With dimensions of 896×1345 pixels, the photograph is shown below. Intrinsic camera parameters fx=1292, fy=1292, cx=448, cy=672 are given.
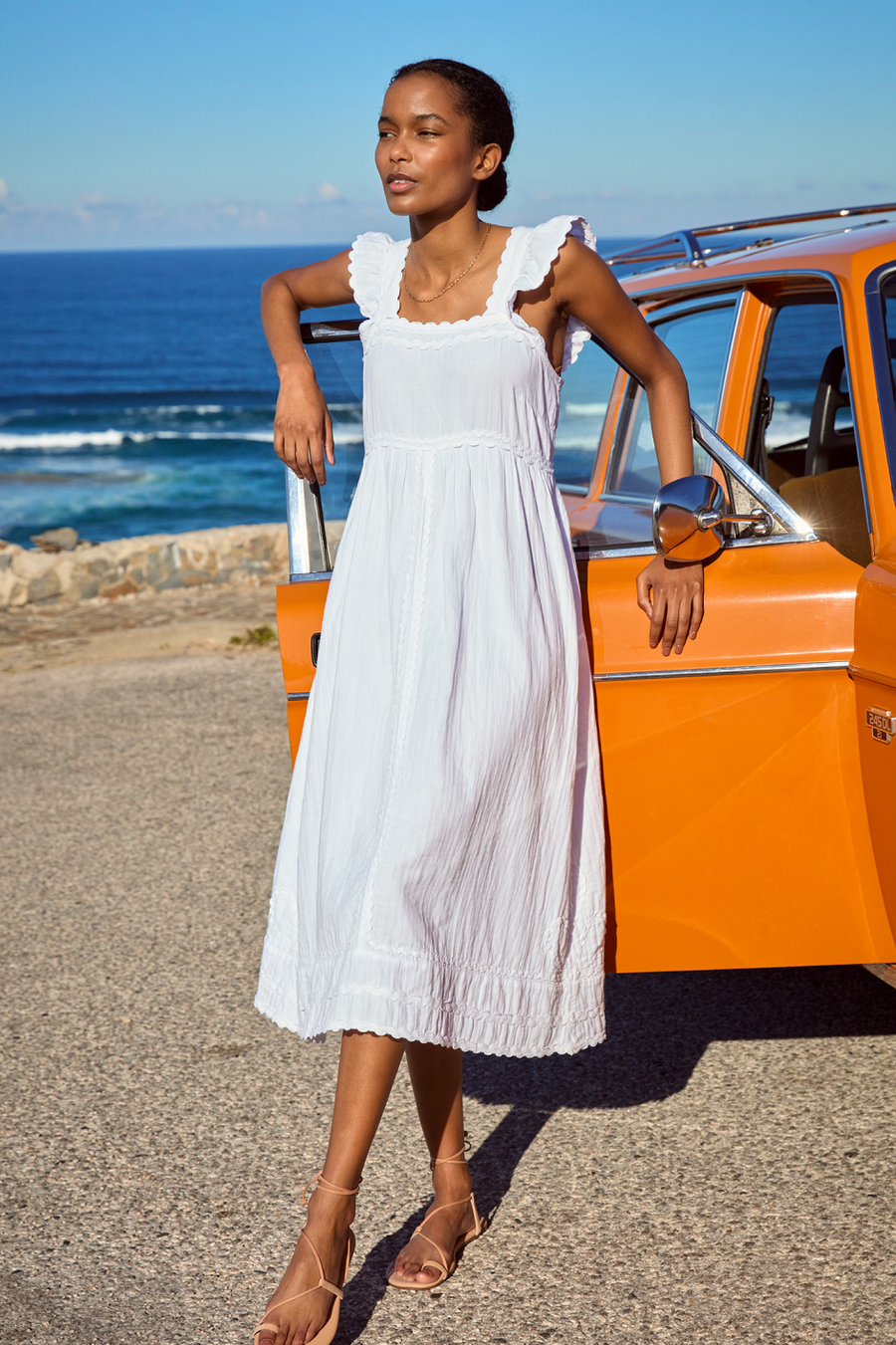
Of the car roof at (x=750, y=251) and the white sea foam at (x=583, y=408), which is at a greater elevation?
the car roof at (x=750, y=251)

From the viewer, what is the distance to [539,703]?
216 cm

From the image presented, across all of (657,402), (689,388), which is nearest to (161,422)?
(689,388)

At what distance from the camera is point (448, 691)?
209 cm

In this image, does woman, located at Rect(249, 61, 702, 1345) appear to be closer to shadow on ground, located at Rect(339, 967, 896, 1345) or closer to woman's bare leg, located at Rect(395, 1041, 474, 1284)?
woman's bare leg, located at Rect(395, 1041, 474, 1284)

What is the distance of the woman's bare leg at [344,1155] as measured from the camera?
81.7 inches

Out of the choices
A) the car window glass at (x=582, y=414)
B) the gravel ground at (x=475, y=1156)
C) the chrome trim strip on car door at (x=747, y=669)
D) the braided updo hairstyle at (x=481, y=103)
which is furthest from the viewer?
the car window glass at (x=582, y=414)

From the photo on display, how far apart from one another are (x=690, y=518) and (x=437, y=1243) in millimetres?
1386

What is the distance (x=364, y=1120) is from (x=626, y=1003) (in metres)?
1.61

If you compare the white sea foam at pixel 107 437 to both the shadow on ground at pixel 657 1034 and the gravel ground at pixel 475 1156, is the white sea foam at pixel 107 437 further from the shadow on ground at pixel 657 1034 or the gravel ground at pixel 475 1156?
the shadow on ground at pixel 657 1034

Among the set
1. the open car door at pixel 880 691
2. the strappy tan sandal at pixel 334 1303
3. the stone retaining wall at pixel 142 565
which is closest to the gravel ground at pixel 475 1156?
the strappy tan sandal at pixel 334 1303

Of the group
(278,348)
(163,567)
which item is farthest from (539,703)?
(163,567)

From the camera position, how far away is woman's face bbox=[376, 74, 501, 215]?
2135 mm

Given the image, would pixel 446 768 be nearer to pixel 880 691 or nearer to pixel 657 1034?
pixel 880 691

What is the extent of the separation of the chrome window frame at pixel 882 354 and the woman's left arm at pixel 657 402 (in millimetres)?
451
